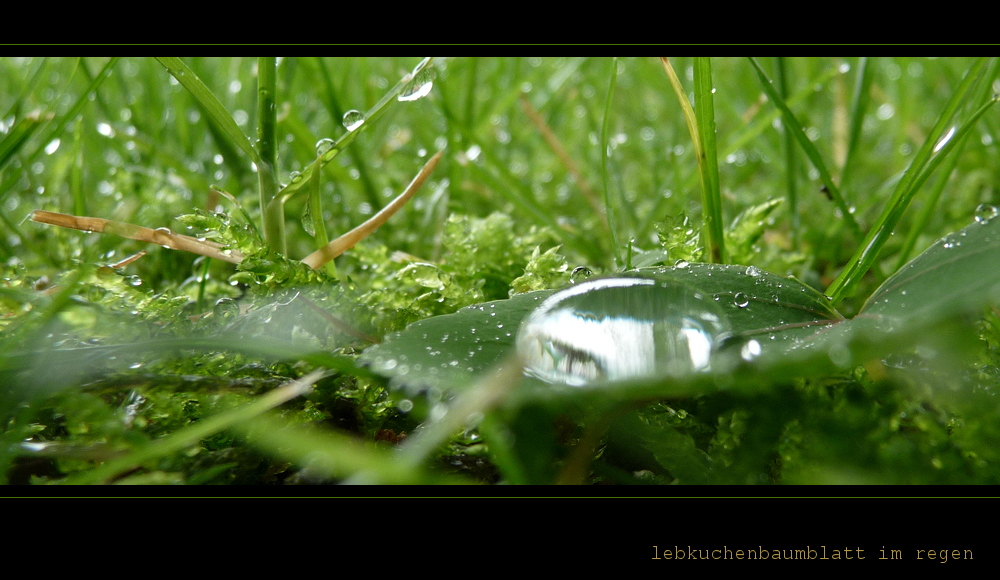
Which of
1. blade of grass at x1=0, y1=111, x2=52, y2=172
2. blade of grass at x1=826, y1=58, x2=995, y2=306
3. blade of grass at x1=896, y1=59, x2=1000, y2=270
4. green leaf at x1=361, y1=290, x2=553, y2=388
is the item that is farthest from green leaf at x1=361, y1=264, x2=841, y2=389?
blade of grass at x1=0, y1=111, x2=52, y2=172

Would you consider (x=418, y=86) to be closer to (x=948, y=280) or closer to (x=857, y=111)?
(x=948, y=280)

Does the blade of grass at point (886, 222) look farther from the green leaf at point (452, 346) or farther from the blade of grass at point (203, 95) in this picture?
the blade of grass at point (203, 95)

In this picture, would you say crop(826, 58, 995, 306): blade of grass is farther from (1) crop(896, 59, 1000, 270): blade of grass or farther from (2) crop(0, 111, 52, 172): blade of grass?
(2) crop(0, 111, 52, 172): blade of grass

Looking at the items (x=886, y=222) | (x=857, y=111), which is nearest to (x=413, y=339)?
(x=886, y=222)

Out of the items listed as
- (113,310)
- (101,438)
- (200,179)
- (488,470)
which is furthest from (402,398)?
(200,179)

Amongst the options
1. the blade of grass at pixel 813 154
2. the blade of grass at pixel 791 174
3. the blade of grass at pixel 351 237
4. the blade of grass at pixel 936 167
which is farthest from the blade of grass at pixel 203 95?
the blade of grass at pixel 791 174
